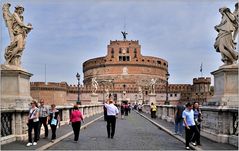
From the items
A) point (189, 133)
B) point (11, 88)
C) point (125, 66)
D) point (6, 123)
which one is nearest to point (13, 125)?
point (6, 123)

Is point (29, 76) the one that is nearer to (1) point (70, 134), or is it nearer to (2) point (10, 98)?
(2) point (10, 98)

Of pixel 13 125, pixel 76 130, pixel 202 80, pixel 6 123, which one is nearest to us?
pixel 6 123

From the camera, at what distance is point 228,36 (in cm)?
1362

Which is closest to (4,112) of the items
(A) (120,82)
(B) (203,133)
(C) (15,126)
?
(C) (15,126)

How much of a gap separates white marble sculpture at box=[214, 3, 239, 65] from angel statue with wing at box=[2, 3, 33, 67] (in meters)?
6.59

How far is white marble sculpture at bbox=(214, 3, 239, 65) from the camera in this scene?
531 inches

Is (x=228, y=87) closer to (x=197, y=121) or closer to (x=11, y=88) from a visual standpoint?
(x=197, y=121)

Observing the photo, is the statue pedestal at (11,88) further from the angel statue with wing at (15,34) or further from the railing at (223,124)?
the railing at (223,124)

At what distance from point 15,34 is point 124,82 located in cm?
10116

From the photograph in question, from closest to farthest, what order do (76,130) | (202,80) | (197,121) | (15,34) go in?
(197,121) → (76,130) → (15,34) → (202,80)

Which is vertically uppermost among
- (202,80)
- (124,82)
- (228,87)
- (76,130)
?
(202,80)

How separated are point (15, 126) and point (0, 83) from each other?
61.9 inches

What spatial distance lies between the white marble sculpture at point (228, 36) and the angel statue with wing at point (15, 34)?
6593mm

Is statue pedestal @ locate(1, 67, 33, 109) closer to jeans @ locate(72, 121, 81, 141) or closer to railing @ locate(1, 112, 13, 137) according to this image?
railing @ locate(1, 112, 13, 137)
